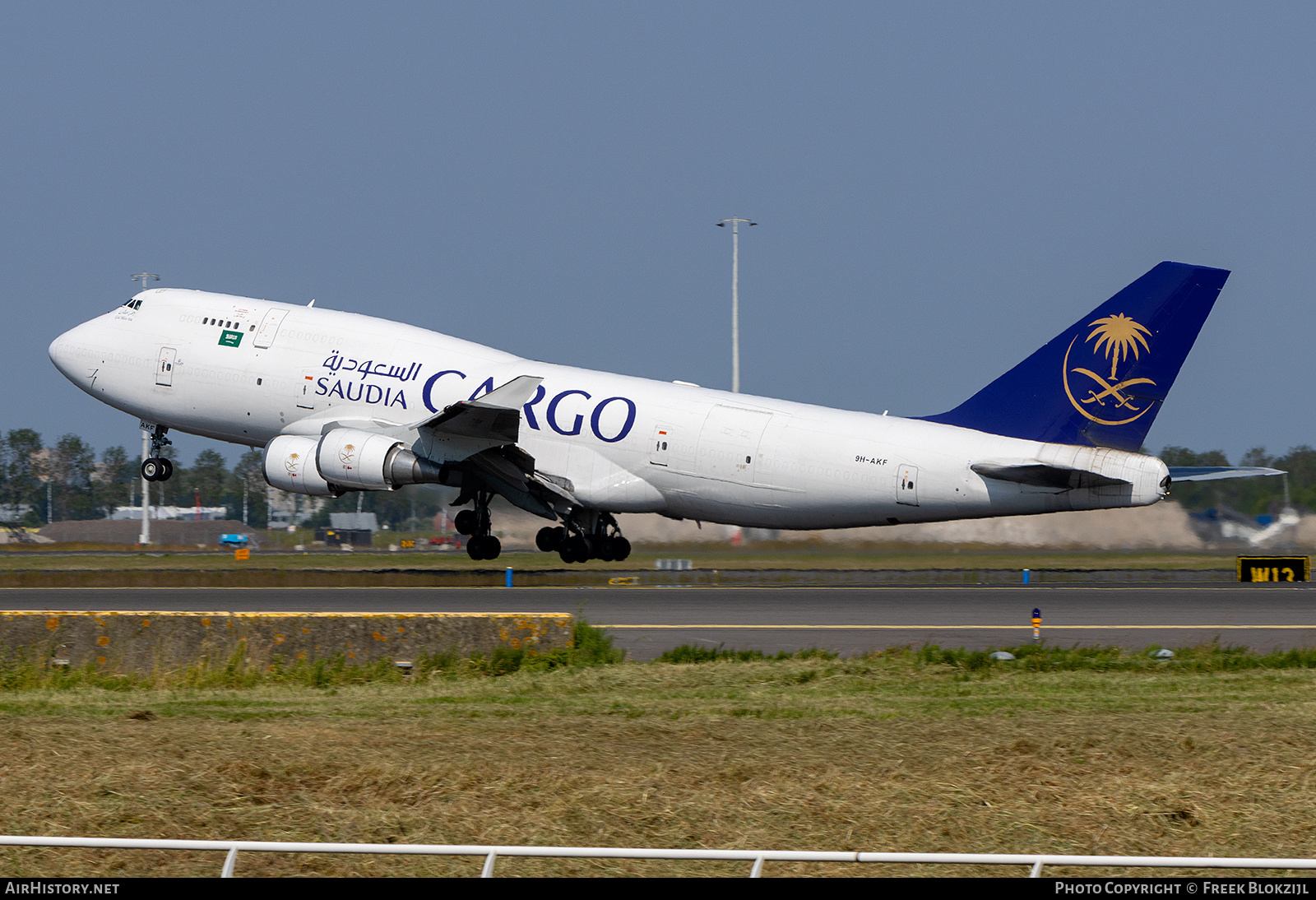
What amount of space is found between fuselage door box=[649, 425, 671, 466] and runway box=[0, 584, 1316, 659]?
4.57m

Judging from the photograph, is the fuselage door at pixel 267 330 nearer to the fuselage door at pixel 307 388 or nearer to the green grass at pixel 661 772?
the fuselage door at pixel 307 388

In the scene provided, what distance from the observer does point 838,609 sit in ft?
92.3

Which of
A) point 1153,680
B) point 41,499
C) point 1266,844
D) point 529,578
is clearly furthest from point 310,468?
point 41,499

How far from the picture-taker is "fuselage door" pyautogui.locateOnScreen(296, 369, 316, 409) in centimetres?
Result: 3784

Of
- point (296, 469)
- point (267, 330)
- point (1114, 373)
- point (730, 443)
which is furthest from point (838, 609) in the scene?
point (267, 330)

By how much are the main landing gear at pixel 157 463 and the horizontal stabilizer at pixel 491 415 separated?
972 centimetres

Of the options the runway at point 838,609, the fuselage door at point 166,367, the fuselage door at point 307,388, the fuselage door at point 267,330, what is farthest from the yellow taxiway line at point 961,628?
the fuselage door at point 166,367

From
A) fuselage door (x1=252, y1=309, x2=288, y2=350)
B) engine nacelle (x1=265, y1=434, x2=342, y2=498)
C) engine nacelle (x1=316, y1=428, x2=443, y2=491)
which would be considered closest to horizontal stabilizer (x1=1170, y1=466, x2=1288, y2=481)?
engine nacelle (x1=316, y1=428, x2=443, y2=491)

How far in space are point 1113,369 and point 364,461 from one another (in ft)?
63.2

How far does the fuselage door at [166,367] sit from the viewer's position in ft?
129

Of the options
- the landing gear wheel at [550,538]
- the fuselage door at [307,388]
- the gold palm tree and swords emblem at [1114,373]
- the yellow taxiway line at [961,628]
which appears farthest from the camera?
the landing gear wheel at [550,538]

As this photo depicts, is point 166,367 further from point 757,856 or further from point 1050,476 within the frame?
point 757,856
